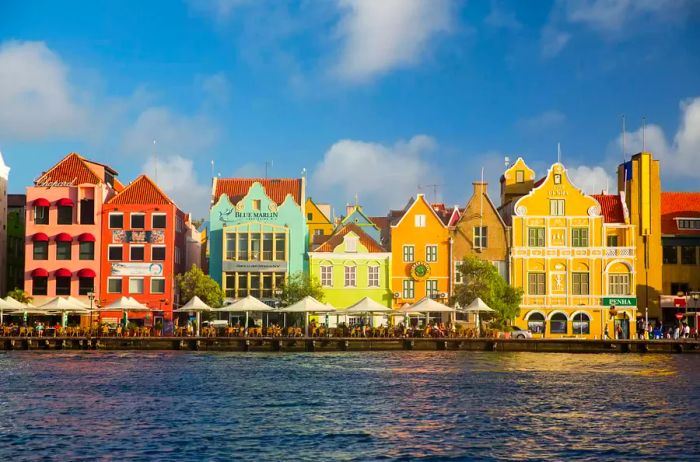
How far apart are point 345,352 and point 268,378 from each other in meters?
25.1

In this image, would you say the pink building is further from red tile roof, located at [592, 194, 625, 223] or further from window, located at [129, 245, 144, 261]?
red tile roof, located at [592, 194, 625, 223]

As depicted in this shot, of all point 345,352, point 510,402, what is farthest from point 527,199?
point 510,402

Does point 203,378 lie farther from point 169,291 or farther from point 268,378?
point 169,291

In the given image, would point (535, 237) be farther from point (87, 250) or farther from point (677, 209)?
point (87, 250)

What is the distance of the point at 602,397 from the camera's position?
5844cm

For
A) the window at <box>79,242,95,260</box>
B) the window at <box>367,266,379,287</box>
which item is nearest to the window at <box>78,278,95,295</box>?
the window at <box>79,242,95,260</box>

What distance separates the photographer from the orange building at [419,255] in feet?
362

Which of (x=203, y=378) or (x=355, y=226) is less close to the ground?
(x=355, y=226)

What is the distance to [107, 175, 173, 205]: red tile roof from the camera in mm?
109500

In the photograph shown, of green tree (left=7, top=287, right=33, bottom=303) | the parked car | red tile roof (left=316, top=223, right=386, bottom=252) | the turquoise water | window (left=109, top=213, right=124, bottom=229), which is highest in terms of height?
window (left=109, top=213, right=124, bottom=229)

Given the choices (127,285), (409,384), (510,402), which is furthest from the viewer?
(127,285)

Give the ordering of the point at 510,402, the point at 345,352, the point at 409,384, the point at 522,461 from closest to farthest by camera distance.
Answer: the point at 522,461
the point at 510,402
the point at 409,384
the point at 345,352

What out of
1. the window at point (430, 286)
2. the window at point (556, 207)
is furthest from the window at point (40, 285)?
the window at point (556, 207)

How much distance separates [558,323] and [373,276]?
1872 centimetres
